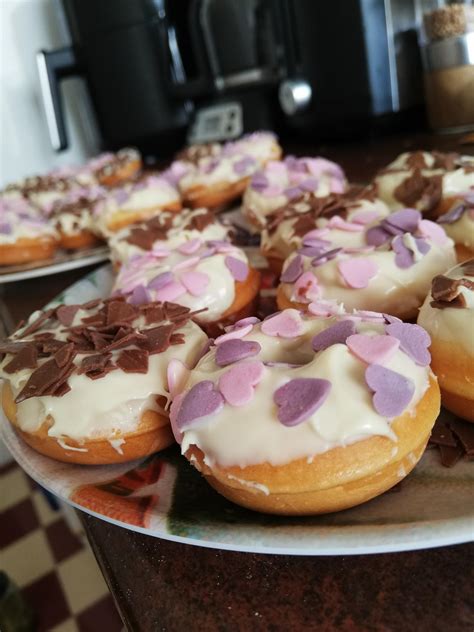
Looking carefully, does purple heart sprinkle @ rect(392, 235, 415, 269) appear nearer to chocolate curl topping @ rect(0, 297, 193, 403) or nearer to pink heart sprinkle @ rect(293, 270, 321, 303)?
pink heart sprinkle @ rect(293, 270, 321, 303)

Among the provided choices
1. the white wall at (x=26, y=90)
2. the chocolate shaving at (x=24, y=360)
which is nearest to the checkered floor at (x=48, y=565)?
the chocolate shaving at (x=24, y=360)

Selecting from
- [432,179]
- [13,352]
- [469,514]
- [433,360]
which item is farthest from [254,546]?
[432,179]

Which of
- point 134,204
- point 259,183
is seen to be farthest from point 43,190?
point 259,183

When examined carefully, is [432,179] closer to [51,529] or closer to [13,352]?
[13,352]

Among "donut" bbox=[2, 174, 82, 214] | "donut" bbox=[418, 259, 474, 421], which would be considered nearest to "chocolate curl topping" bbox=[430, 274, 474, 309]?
"donut" bbox=[418, 259, 474, 421]

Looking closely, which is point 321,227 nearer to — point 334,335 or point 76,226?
point 334,335
